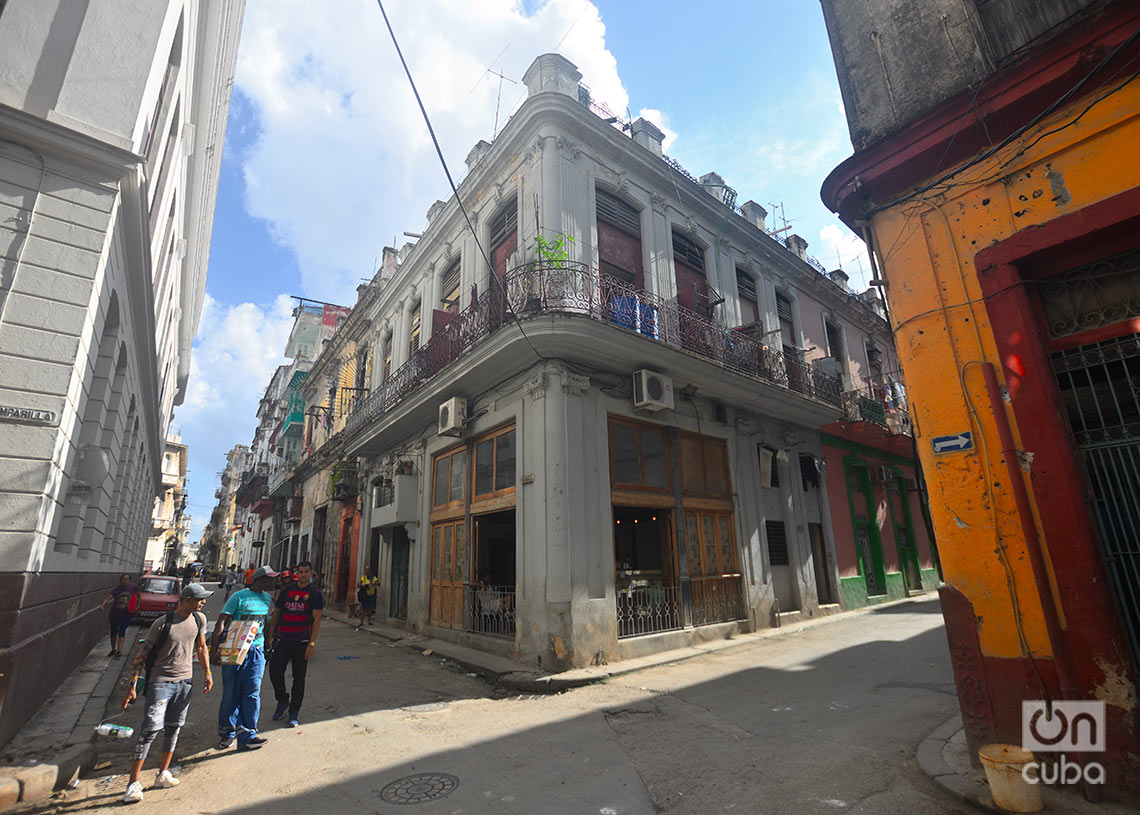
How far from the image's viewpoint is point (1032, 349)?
4.19m

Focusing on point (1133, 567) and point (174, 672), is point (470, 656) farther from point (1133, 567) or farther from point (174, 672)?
point (1133, 567)

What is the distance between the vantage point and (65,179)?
219 inches

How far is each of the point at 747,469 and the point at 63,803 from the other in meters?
11.7

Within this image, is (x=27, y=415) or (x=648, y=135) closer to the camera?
(x=27, y=415)

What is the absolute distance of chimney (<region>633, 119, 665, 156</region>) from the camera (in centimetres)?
1333

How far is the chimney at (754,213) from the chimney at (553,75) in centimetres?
700

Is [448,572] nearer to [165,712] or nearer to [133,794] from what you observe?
[165,712]

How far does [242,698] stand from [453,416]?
6611 millimetres

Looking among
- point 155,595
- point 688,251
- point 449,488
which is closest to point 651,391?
point 688,251

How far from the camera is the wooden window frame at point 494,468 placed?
10.2m

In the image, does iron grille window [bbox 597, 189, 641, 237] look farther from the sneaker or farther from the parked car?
the parked car

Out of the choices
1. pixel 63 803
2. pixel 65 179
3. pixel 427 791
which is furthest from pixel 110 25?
pixel 427 791

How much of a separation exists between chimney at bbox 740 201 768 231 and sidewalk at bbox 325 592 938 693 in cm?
1134

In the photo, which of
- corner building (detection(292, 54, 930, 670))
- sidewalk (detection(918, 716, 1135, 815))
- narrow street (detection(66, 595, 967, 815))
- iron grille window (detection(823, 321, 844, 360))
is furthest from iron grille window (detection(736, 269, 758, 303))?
sidewalk (detection(918, 716, 1135, 815))
